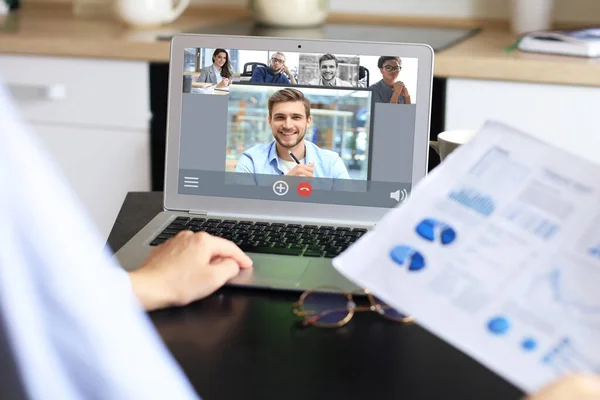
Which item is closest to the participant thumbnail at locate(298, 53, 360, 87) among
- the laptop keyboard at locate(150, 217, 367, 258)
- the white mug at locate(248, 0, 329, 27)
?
the laptop keyboard at locate(150, 217, 367, 258)

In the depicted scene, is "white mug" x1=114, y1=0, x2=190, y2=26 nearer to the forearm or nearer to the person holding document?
the forearm

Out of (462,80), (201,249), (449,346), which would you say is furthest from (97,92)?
(449,346)

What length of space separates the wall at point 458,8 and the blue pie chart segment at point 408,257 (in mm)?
2005

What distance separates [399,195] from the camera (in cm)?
132

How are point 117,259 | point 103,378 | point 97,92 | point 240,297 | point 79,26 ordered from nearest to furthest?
1. point 103,378
2. point 240,297
3. point 117,259
4. point 97,92
5. point 79,26

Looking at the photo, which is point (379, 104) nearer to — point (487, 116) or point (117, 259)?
point (117, 259)

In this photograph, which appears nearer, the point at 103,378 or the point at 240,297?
the point at 103,378

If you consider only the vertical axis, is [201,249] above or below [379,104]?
below

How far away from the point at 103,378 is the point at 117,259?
28.4 inches

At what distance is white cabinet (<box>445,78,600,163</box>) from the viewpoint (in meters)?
2.08

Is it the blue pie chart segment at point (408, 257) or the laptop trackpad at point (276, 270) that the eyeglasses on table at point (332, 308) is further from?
the blue pie chart segment at point (408, 257)

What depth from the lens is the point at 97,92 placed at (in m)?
2.33

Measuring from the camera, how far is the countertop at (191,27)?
206 centimetres

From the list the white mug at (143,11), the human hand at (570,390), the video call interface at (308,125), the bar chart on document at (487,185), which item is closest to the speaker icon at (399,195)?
the video call interface at (308,125)
